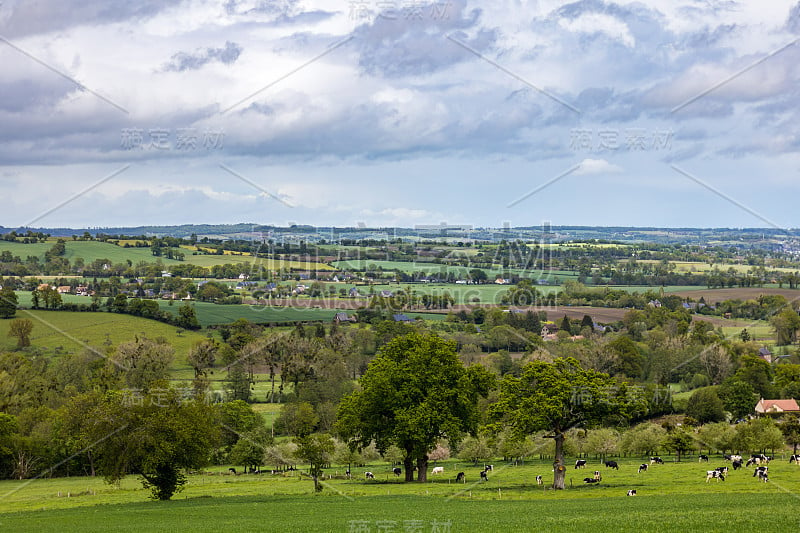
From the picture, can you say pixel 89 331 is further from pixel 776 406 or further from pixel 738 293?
pixel 738 293

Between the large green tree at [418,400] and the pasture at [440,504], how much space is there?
325cm

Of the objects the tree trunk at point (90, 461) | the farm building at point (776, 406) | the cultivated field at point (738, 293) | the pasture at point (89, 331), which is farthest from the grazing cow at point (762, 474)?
the cultivated field at point (738, 293)

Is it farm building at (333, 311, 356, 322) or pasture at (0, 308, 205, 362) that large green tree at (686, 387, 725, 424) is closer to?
pasture at (0, 308, 205, 362)

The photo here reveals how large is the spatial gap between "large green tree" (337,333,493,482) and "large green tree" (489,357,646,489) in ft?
13.8

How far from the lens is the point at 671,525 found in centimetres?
2572

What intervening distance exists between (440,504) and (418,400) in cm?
1403

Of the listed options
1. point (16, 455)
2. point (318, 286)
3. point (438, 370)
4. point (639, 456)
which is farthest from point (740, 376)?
→ point (318, 286)

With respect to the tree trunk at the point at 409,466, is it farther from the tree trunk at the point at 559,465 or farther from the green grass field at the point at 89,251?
the green grass field at the point at 89,251

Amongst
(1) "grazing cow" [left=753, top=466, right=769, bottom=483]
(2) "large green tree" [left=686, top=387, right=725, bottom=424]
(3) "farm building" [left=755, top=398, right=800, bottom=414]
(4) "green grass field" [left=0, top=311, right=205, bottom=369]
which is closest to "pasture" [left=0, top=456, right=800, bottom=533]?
(1) "grazing cow" [left=753, top=466, right=769, bottom=483]

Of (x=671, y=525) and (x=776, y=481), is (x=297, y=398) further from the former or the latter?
(x=671, y=525)

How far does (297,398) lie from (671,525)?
74.1 m

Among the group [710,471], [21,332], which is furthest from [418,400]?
[21,332]

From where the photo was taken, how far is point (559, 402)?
44.5m

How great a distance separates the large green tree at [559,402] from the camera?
146ft
